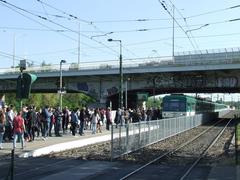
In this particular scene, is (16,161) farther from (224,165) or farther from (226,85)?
(226,85)

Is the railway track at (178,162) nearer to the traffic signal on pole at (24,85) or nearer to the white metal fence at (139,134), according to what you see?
the white metal fence at (139,134)

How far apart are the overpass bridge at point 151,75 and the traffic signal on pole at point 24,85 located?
47.3 meters

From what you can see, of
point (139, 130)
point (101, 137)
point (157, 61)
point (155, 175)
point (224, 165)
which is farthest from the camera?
point (157, 61)

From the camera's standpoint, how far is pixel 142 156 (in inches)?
893

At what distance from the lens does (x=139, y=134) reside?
82.9 ft

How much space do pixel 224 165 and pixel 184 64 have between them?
4339 cm

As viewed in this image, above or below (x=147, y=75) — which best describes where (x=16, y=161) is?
below

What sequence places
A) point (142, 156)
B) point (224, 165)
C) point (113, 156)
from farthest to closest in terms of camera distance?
1. point (142, 156)
2. point (113, 156)
3. point (224, 165)

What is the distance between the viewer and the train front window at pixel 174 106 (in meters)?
52.7

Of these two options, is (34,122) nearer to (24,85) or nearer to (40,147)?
(40,147)

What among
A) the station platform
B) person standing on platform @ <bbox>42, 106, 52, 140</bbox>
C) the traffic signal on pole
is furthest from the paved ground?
person standing on platform @ <bbox>42, 106, 52, 140</bbox>

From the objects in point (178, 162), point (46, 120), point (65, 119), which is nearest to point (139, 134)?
point (178, 162)

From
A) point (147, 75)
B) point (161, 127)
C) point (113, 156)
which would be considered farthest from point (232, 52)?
point (113, 156)

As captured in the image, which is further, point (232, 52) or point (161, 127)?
point (232, 52)
